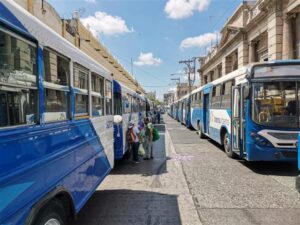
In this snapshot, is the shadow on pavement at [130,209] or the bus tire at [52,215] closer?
the bus tire at [52,215]

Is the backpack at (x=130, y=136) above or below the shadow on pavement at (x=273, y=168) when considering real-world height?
above

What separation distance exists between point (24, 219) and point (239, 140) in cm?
748

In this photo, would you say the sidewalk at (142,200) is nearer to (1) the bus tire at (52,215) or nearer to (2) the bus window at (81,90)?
(1) the bus tire at (52,215)

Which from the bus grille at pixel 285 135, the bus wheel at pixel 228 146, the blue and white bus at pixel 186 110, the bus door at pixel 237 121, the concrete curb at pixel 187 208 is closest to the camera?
the concrete curb at pixel 187 208

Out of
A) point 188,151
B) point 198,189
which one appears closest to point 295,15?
point 188,151

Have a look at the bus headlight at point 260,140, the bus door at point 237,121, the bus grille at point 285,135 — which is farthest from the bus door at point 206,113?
the bus grille at point 285,135

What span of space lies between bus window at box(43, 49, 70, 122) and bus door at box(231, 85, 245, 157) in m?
6.17

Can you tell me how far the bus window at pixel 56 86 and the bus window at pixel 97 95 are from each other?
1434 mm

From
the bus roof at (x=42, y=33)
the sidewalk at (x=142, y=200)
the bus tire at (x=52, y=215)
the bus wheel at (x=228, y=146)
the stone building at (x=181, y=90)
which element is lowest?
the sidewalk at (x=142, y=200)

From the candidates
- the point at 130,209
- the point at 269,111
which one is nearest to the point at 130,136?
the point at 269,111

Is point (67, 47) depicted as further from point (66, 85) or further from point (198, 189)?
point (198, 189)

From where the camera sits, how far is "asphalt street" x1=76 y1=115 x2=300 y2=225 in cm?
480

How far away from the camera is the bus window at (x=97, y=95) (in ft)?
16.8

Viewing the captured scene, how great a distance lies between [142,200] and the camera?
5750 mm
